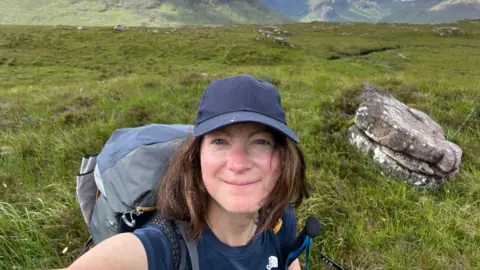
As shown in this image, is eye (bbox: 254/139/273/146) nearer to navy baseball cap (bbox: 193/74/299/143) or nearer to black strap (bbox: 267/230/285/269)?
navy baseball cap (bbox: 193/74/299/143)

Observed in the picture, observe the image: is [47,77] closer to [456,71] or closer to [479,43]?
[456,71]

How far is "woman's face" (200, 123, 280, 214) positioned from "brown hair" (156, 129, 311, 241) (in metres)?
0.13

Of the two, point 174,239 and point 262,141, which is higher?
point 262,141

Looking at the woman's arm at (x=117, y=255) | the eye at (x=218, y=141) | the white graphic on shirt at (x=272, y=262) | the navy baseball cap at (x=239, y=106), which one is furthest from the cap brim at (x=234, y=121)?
the white graphic on shirt at (x=272, y=262)

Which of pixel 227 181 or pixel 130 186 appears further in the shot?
pixel 130 186

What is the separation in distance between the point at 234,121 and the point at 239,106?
0.13 m

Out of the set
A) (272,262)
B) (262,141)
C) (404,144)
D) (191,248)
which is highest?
(262,141)

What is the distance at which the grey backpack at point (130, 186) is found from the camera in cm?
212

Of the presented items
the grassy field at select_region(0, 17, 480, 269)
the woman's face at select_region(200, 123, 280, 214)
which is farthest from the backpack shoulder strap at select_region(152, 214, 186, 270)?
the grassy field at select_region(0, 17, 480, 269)

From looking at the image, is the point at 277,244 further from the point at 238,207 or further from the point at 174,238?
the point at 174,238

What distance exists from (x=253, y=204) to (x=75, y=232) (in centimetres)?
265

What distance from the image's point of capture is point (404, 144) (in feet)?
18.1

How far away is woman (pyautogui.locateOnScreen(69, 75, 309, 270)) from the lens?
6.42 feet

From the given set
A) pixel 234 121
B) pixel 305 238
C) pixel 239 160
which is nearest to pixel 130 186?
pixel 239 160
